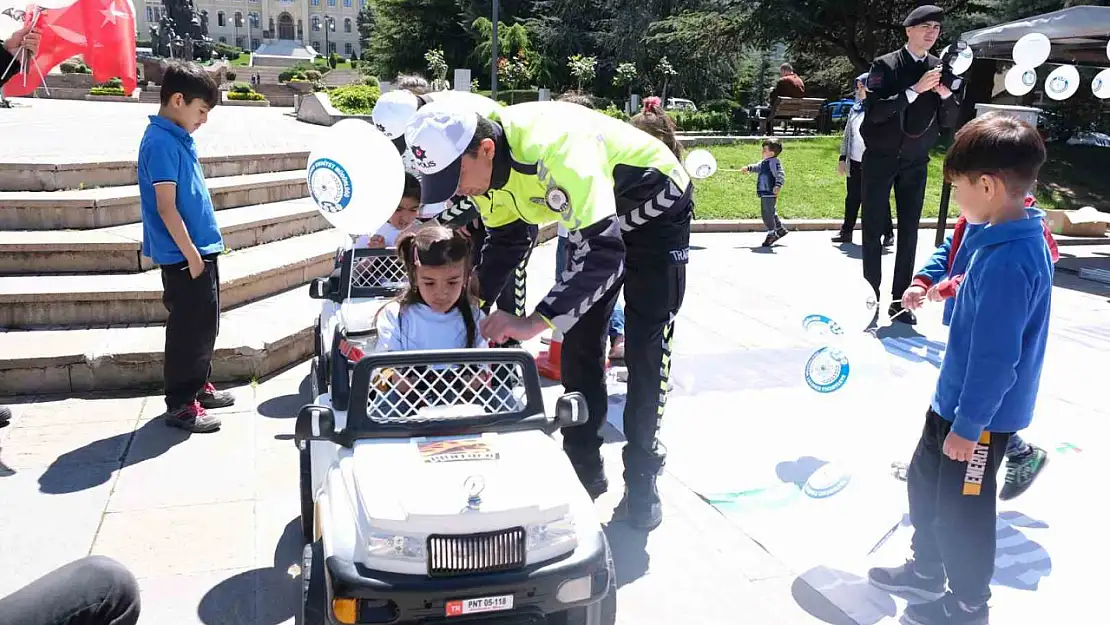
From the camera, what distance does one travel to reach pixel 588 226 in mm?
2979

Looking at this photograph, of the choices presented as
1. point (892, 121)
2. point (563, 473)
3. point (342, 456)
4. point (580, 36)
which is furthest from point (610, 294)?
point (580, 36)

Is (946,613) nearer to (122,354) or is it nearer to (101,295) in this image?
(122,354)

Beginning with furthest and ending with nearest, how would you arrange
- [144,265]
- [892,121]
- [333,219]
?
[892,121]
[144,265]
[333,219]

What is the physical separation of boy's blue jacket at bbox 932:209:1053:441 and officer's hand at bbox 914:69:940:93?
4058 mm

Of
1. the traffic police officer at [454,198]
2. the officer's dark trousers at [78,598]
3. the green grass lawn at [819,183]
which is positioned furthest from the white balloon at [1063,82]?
the officer's dark trousers at [78,598]

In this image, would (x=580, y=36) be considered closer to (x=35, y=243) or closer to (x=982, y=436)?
(x=35, y=243)

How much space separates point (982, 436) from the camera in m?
3.00

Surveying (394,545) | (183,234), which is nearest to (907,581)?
(394,545)

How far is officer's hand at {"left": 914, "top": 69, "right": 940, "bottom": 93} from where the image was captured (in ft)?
21.4

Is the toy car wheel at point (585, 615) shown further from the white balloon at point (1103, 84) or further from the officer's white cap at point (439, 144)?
the white balloon at point (1103, 84)

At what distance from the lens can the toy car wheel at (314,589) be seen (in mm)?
2504

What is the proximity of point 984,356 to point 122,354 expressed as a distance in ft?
15.6

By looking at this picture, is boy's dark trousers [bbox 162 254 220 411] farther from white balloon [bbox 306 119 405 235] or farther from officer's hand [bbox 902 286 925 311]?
officer's hand [bbox 902 286 925 311]

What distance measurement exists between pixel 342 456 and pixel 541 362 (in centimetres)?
325
